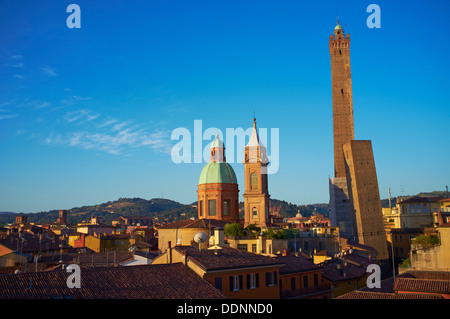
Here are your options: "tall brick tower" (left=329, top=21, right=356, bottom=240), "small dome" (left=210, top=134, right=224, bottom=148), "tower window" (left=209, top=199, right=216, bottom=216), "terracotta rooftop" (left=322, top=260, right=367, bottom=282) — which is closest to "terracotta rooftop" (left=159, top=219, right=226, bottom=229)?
"tower window" (left=209, top=199, right=216, bottom=216)

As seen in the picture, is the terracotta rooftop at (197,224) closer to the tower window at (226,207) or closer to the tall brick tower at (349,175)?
the tower window at (226,207)

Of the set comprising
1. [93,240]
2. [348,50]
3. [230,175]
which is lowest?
[93,240]

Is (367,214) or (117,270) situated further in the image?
(367,214)

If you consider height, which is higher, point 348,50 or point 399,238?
point 348,50

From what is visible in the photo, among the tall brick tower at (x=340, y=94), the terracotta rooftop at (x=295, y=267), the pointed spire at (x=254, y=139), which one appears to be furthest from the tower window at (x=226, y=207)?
the terracotta rooftop at (x=295, y=267)
